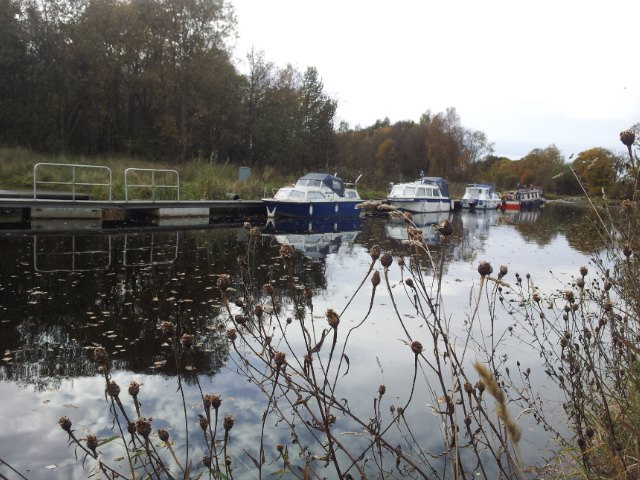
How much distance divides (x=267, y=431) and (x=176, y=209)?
16.4 metres

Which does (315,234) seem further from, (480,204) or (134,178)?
(480,204)

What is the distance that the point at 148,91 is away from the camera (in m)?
34.7

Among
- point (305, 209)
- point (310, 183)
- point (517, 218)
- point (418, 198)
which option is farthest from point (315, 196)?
point (517, 218)

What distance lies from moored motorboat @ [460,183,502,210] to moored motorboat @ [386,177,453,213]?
5311mm

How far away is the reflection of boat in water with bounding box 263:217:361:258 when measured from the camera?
47.2 feet

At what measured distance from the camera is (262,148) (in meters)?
36.9

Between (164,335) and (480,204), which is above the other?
(480,204)

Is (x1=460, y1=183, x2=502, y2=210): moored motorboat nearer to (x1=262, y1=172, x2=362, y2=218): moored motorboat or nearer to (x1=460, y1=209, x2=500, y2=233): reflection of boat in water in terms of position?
(x1=460, y1=209, x2=500, y2=233): reflection of boat in water

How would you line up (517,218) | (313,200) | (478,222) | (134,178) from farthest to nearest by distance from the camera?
(517,218) < (478,222) < (313,200) < (134,178)

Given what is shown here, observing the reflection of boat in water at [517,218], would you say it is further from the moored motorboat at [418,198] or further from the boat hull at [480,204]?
the moored motorboat at [418,198]

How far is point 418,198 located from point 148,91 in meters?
18.0

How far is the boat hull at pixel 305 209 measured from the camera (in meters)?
22.4

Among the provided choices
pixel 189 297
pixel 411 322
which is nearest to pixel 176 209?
pixel 189 297

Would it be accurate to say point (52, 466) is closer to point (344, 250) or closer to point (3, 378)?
point (3, 378)
